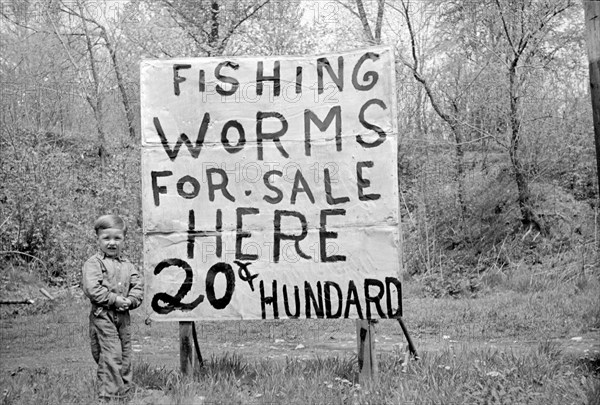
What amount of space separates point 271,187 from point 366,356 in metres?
1.54

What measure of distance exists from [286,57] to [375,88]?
0.80m

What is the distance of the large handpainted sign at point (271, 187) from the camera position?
5.85m

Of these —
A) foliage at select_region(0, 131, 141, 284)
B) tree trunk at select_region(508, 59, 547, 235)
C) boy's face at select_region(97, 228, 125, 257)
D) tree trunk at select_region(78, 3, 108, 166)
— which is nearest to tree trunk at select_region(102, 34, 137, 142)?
tree trunk at select_region(78, 3, 108, 166)

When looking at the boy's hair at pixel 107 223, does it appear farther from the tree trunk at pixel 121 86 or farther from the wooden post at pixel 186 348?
the tree trunk at pixel 121 86

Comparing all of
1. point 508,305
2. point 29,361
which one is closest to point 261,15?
point 508,305

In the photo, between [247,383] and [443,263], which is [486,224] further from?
[247,383]

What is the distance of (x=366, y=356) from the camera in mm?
5797

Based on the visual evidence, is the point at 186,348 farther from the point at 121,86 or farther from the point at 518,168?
the point at 121,86

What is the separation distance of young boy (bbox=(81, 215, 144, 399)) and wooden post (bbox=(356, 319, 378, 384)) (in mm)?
1764

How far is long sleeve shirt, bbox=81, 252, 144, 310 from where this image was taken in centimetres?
538

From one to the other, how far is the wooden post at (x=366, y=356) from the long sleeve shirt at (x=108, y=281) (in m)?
1.76

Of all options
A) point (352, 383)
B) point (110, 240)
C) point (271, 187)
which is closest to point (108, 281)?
point (110, 240)

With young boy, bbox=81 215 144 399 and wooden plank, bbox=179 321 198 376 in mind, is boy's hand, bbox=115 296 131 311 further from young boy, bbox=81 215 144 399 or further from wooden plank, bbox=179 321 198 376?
wooden plank, bbox=179 321 198 376

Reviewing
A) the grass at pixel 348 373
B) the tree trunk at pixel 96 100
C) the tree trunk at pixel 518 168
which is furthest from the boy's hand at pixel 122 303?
the tree trunk at pixel 96 100
